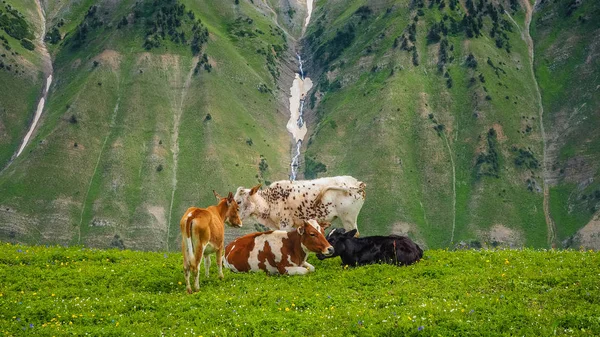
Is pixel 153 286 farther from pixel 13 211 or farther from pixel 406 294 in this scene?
pixel 13 211

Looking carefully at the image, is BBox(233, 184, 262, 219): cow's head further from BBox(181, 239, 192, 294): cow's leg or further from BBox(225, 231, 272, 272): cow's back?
BBox(181, 239, 192, 294): cow's leg

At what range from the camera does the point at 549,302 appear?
→ 1755cm

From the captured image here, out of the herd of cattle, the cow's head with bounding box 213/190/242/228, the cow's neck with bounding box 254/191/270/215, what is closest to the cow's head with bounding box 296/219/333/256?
the herd of cattle

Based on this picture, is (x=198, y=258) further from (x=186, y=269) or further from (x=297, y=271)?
(x=297, y=271)

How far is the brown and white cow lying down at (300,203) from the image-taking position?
1223 inches

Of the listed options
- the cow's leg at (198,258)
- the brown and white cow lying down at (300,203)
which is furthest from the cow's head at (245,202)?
the cow's leg at (198,258)

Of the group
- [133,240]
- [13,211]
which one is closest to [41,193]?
[13,211]

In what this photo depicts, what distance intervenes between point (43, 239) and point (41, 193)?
19.3m

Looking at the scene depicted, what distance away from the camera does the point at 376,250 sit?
2481 centimetres

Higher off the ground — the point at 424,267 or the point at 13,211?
the point at 424,267

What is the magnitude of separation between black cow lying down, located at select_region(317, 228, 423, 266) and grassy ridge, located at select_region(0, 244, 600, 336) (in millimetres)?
654

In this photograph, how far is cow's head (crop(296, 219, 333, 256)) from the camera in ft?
78.7

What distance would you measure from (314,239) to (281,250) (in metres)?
1.53

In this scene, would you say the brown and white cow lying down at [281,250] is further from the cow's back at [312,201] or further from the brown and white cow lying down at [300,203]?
the cow's back at [312,201]
